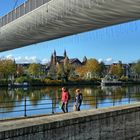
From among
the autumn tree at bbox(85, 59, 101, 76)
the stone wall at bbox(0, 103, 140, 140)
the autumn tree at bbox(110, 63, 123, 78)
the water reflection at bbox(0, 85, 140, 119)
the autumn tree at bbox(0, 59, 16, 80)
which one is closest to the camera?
the stone wall at bbox(0, 103, 140, 140)

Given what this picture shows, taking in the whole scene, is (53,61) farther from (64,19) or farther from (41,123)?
(41,123)

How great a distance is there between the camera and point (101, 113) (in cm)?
1764

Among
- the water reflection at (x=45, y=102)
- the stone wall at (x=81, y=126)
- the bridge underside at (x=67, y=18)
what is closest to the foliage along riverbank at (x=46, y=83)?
the water reflection at (x=45, y=102)

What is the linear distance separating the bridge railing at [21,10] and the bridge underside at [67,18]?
0.33 meters

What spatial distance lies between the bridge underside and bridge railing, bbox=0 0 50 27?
1.09ft

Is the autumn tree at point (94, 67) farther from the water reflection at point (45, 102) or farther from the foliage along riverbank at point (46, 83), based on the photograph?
the water reflection at point (45, 102)

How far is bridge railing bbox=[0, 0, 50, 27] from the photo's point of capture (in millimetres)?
29225

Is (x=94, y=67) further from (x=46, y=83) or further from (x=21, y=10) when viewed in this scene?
(x=21, y=10)

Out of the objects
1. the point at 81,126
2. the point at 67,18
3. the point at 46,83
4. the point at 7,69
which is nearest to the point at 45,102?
the point at 67,18

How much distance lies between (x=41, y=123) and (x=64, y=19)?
48.0 feet

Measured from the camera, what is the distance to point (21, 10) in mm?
33125

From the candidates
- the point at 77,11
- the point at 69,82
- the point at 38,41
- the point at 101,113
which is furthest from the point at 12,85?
the point at 101,113

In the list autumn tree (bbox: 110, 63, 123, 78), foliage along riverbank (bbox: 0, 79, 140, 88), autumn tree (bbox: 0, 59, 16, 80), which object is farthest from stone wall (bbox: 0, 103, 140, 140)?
autumn tree (bbox: 110, 63, 123, 78)

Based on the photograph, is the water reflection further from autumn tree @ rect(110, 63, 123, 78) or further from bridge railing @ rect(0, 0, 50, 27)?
autumn tree @ rect(110, 63, 123, 78)
